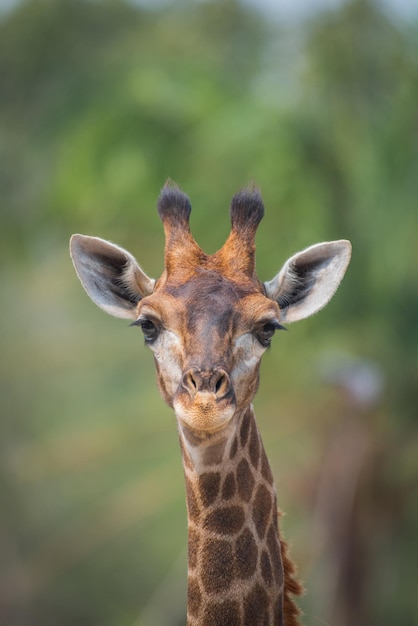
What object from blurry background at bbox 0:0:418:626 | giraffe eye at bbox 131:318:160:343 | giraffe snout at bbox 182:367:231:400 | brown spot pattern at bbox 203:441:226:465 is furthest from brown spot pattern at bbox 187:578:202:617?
blurry background at bbox 0:0:418:626

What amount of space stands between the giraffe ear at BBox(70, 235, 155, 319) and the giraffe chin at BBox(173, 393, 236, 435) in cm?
146

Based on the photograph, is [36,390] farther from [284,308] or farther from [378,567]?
[284,308]

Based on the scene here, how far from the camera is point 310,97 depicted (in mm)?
20516

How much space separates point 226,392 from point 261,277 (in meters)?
12.9

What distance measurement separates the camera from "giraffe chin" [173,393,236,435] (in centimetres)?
587

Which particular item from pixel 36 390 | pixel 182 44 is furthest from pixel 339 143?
pixel 36 390

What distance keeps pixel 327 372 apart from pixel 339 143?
444 centimetres

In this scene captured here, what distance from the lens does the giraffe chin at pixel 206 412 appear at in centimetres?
587

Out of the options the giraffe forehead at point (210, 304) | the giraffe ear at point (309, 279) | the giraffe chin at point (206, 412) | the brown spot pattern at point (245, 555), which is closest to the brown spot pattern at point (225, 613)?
the brown spot pattern at point (245, 555)

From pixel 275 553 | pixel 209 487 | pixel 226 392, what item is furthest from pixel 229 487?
pixel 226 392

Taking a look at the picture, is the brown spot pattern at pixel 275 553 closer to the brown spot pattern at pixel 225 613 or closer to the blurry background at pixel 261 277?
the brown spot pattern at pixel 225 613

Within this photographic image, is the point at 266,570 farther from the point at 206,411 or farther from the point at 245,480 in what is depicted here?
the point at 206,411

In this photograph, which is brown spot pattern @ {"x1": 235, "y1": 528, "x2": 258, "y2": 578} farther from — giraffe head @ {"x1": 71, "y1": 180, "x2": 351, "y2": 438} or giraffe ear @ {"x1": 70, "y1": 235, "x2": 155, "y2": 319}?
giraffe ear @ {"x1": 70, "y1": 235, "x2": 155, "y2": 319}

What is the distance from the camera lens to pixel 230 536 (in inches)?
252
